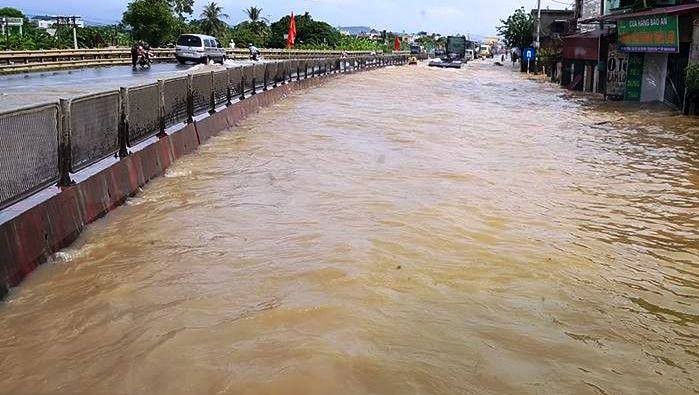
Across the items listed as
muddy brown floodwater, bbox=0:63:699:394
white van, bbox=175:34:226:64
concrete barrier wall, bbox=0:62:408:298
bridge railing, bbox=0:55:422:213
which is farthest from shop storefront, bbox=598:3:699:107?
white van, bbox=175:34:226:64

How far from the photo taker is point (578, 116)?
79.7 ft

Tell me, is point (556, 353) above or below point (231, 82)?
below

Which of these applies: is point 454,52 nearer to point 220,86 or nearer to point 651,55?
point 651,55

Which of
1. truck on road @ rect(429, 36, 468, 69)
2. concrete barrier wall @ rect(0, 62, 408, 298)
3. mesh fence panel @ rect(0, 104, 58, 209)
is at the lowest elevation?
concrete barrier wall @ rect(0, 62, 408, 298)

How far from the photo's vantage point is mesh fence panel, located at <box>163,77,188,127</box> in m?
12.2

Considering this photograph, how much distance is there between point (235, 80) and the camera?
66.5 ft

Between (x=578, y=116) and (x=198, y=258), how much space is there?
1978 cm

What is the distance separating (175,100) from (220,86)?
5.05 meters

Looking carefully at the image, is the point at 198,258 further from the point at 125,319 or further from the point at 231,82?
the point at 231,82

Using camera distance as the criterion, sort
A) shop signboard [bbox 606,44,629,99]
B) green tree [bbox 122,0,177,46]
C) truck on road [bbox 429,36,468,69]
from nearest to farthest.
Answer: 1. shop signboard [bbox 606,44,629,99]
2. green tree [bbox 122,0,177,46]
3. truck on road [bbox 429,36,468,69]

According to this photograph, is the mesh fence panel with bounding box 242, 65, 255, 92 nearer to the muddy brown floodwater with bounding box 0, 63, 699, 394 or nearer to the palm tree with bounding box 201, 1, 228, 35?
the muddy brown floodwater with bounding box 0, 63, 699, 394

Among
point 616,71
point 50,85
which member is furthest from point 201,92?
point 616,71

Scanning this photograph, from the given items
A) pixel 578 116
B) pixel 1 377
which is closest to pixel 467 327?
pixel 1 377

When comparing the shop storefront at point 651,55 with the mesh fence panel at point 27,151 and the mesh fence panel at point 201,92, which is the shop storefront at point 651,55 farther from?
the mesh fence panel at point 27,151
